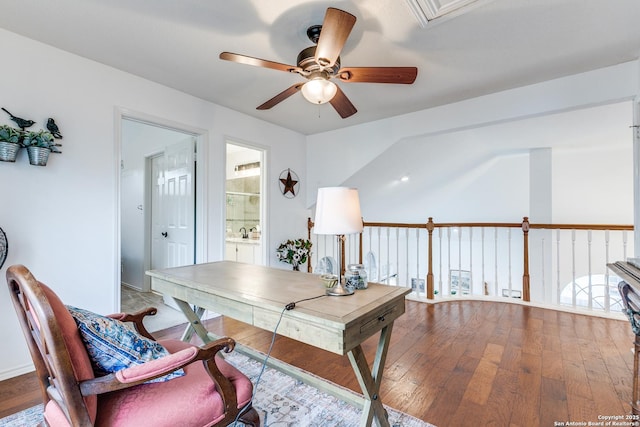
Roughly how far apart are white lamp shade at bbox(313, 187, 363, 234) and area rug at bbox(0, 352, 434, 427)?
86cm

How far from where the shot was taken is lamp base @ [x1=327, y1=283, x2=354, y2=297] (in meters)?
1.49

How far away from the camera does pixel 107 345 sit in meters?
1.00

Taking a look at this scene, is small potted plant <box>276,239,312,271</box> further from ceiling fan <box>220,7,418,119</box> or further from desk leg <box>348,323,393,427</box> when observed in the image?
desk leg <box>348,323,393,427</box>

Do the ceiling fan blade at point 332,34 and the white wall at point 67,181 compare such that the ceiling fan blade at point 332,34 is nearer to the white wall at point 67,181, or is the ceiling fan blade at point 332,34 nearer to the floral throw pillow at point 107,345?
the floral throw pillow at point 107,345

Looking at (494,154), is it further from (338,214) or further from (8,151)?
(8,151)

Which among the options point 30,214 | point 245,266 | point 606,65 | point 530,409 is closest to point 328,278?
point 245,266

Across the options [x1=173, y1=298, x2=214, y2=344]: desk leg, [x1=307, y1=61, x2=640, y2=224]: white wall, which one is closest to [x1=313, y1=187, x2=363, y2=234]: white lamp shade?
[x1=173, y1=298, x2=214, y2=344]: desk leg

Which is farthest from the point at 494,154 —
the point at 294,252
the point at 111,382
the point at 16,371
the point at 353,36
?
the point at 16,371

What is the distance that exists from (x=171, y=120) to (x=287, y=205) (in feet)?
6.22

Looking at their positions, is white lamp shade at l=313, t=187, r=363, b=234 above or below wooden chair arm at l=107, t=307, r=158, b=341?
above

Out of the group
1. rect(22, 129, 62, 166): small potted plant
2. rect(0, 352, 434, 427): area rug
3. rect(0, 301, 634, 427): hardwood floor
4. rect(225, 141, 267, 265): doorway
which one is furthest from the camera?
rect(225, 141, 267, 265): doorway

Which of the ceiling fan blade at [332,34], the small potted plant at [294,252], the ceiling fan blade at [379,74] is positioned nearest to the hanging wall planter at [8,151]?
the ceiling fan blade at [332,34]

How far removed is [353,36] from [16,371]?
3321 mm

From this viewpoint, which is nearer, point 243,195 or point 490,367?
point 490,367
